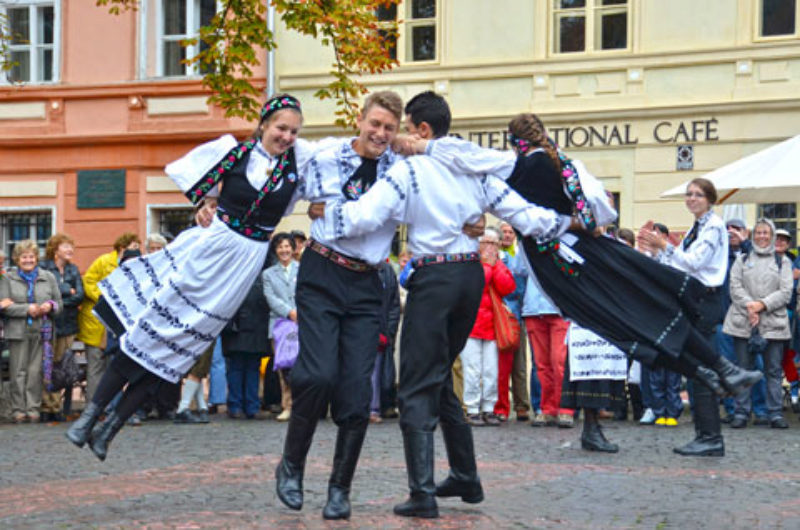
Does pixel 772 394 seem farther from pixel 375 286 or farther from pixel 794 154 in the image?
pixel 375 286

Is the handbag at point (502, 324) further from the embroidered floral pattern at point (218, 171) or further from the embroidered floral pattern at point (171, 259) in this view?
the embroidered floral pattern at point (218, 171)

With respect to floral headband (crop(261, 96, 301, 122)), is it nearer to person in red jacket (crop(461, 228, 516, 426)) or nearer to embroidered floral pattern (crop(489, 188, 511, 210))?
embroidered floral pattern (crop(489, 188, 511, 210))

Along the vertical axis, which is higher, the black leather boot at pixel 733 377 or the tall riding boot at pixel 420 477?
the black leather boot at pixel 733 377

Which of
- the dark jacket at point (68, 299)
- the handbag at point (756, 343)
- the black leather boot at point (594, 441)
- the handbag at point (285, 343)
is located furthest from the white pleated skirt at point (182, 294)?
the handbag at point (756, 343)

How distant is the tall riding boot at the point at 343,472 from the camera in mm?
7078

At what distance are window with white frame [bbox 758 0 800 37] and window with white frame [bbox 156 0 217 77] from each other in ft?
31.3

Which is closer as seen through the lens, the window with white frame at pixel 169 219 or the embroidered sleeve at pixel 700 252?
the embroidered sleeve at pixel 700 252

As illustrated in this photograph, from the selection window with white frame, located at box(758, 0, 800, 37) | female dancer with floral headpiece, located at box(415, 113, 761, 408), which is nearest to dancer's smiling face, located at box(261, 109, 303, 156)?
female dancer with floral headpiece, located at box(415, 113, 761, 408)

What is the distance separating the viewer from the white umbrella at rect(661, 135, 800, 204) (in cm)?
1480

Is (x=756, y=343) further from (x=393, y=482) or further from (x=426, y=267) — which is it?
(x=426, y=267)

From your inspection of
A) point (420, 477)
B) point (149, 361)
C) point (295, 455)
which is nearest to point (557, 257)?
point (420, 477)

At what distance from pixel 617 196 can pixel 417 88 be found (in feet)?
12.4

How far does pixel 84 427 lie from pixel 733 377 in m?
3.68

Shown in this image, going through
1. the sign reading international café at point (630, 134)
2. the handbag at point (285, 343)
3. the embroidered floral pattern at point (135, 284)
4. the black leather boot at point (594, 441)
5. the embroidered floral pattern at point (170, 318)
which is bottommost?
the black leather boot at point (594, 441)
